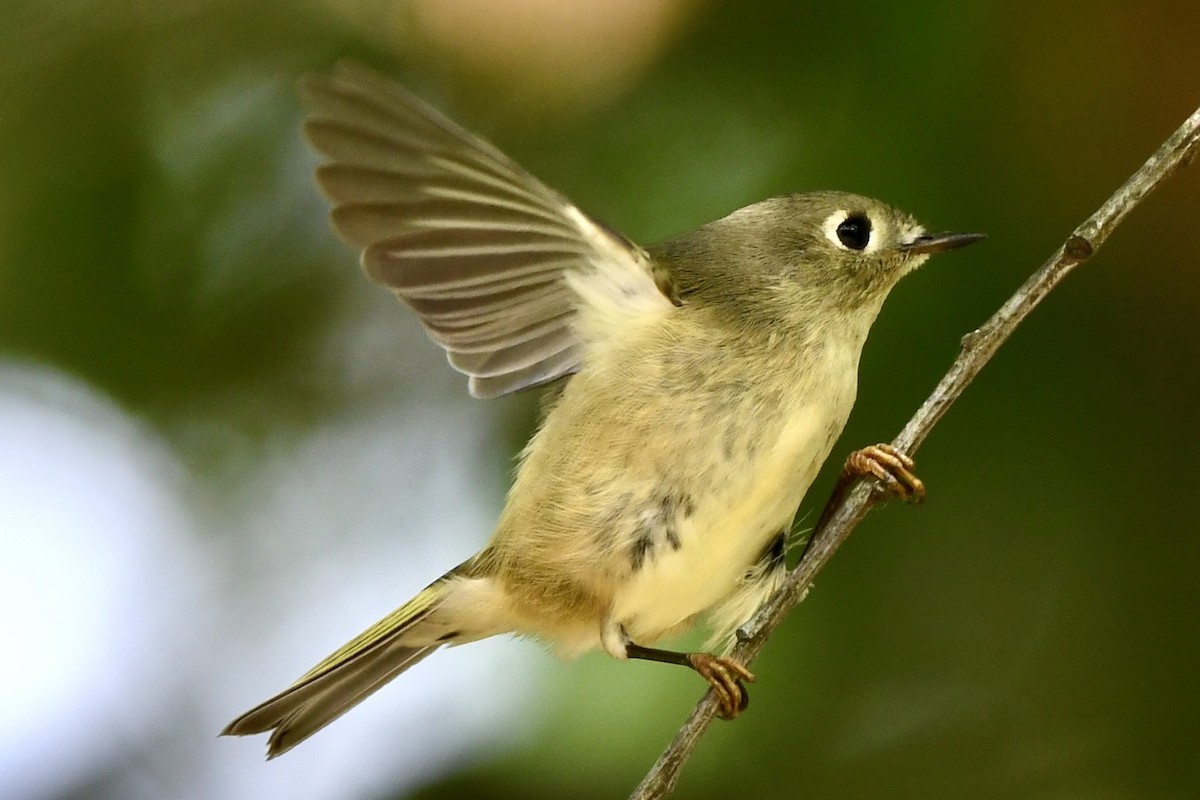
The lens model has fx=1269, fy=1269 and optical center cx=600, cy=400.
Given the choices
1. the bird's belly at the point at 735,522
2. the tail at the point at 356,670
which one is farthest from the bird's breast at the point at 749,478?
the tail at the point at 356,670

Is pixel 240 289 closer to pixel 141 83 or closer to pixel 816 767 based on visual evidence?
pixel 141 83

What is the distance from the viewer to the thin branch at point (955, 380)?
872mm

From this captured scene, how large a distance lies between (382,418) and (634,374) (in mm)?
650

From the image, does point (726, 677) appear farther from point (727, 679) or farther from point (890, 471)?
point (890, 471)

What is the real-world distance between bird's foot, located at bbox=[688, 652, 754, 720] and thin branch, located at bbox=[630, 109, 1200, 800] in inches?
3.9

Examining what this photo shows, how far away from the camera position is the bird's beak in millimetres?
1202

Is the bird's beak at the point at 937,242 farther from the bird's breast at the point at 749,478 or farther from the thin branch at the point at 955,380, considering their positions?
the thin branch at the point at 955,380

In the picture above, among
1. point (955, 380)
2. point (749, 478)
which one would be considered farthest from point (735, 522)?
point (955, 380)

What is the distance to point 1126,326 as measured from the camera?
4.00 feet

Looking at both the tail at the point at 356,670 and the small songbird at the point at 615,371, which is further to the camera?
the tail at the point at 356,670

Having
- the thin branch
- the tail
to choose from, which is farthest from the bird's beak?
the tail

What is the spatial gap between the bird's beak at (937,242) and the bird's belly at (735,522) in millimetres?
186

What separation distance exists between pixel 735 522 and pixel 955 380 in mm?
329

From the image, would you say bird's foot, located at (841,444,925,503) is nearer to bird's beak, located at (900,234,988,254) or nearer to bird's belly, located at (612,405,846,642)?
bird's belly, located at (612,405,846,642)
